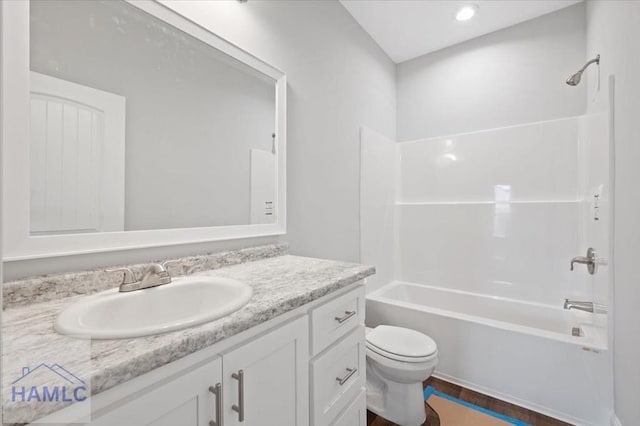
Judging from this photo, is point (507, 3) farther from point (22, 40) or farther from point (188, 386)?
point (188, 386)

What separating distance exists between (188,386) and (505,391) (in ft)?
6.61

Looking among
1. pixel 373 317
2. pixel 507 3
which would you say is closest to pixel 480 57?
pixel 507 3

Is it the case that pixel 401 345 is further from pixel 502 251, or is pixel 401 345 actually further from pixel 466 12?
pixel 466 12

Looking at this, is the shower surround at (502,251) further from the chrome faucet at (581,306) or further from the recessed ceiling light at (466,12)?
the recessed ceiling light at (466,12)

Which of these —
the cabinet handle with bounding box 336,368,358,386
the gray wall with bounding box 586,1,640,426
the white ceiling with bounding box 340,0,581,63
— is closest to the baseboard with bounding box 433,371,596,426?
the gray wall with bounding box 586,1,640,426

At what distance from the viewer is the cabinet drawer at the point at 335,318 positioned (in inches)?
39.0

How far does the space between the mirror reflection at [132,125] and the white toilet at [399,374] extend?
3.44 feet

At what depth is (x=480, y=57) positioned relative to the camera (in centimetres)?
262

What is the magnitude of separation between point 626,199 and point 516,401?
51.7 inches

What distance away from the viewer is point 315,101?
1.91 meters

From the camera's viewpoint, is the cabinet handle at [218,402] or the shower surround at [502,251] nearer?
the cabinet handle at [218,402]

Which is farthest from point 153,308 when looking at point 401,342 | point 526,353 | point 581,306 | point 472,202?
point 472,202

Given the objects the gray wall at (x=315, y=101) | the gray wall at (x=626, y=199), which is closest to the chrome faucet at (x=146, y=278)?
the gray wall at (x=315, y=101)

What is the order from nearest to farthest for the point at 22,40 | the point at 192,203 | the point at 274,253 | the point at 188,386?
the point at 188,386 → the point at 22,40 → the point at 192,203 → the point at 274,253
